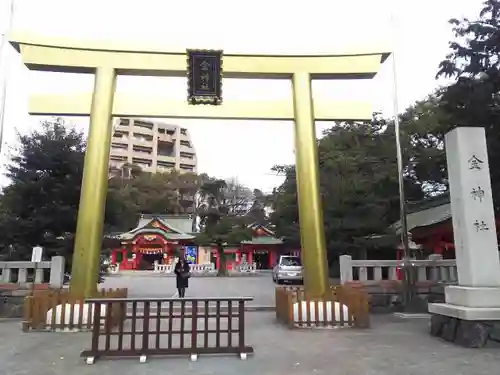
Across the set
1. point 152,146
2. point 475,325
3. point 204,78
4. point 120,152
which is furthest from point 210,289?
point 152,146

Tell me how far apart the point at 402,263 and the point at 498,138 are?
4045 millimetres

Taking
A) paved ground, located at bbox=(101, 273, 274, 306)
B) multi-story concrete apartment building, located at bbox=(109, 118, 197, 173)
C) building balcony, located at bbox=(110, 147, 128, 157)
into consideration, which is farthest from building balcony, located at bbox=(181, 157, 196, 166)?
paved ground, located at bbox=(101, 273, 274, 306)

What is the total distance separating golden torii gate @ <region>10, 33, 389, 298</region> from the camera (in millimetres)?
9312

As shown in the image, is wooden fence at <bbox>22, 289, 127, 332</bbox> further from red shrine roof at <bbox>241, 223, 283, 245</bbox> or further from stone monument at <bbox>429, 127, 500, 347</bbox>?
red shrine roof at <bbox>241, 223, 283, 245</bbox>

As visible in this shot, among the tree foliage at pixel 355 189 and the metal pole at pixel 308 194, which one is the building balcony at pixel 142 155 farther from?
the metal pole at pixel 308 194

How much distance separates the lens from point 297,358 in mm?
6262

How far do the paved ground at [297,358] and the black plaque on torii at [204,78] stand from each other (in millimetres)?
5369

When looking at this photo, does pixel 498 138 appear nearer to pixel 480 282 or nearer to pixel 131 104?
pixel 480 282

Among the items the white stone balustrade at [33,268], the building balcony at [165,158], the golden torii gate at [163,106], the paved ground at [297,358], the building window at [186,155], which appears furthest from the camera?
the building window at [186,155]

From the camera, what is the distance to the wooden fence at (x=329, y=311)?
895 cm

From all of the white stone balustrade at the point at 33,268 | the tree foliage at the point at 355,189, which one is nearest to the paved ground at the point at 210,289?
the tree foliage at the point at 355,189

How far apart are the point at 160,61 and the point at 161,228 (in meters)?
33.7

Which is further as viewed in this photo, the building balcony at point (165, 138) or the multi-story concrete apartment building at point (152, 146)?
the building balcony at point (165, 138)

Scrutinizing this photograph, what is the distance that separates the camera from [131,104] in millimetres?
10078
